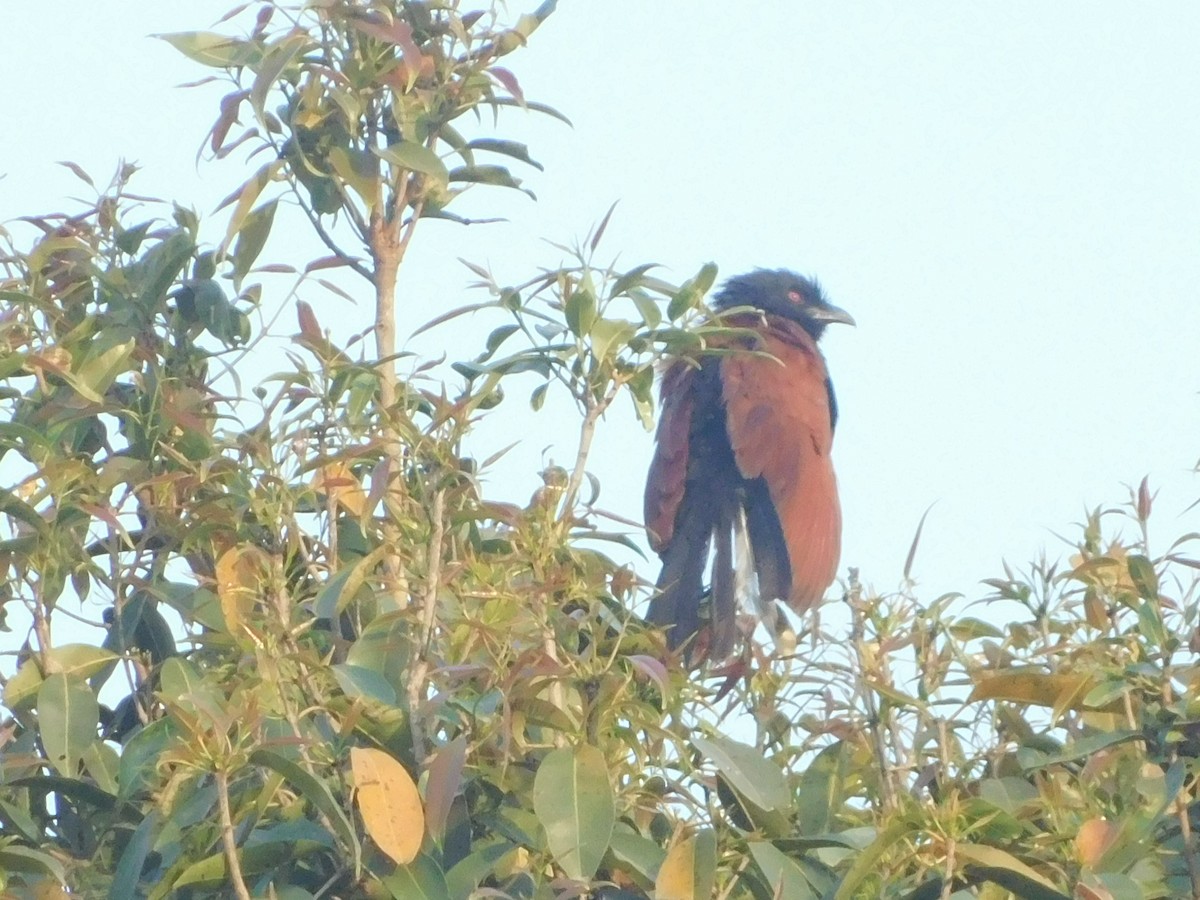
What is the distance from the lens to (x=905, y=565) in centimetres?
204

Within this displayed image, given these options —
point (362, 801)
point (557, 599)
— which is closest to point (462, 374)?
point (557, 599)

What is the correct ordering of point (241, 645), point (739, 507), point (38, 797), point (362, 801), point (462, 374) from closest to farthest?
point (362, 801), point (241, 645), point (38, 797), point (462, 374), point (739, 507)

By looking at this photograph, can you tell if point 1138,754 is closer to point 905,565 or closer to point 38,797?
point 905,565

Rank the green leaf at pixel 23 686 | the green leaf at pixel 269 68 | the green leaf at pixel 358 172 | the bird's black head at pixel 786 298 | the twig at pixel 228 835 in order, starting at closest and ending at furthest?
the twig at pixel 228 835
the green leaf at pixel 23 686
the green leaf at pixel 269 68
the green leaf at pixel 358 172
the bird's black head at pixel 786 298

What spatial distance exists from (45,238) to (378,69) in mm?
581

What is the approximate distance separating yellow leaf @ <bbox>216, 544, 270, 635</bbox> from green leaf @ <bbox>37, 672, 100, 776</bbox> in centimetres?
21

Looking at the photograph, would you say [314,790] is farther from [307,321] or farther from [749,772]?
[307,321]

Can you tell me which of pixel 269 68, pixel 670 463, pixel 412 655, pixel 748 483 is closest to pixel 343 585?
pixel 412 655

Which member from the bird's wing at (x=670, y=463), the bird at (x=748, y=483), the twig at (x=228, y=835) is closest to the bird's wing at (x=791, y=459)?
the bird at (x=748, y=483)

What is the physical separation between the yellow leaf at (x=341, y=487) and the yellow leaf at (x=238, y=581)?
0.13 metres

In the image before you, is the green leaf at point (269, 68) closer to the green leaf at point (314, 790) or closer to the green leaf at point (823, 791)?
the green leaf at point (314, 790)

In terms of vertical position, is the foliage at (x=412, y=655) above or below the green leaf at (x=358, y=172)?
below

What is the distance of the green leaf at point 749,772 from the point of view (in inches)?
74.5

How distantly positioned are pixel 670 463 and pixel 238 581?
2776 millimetres
